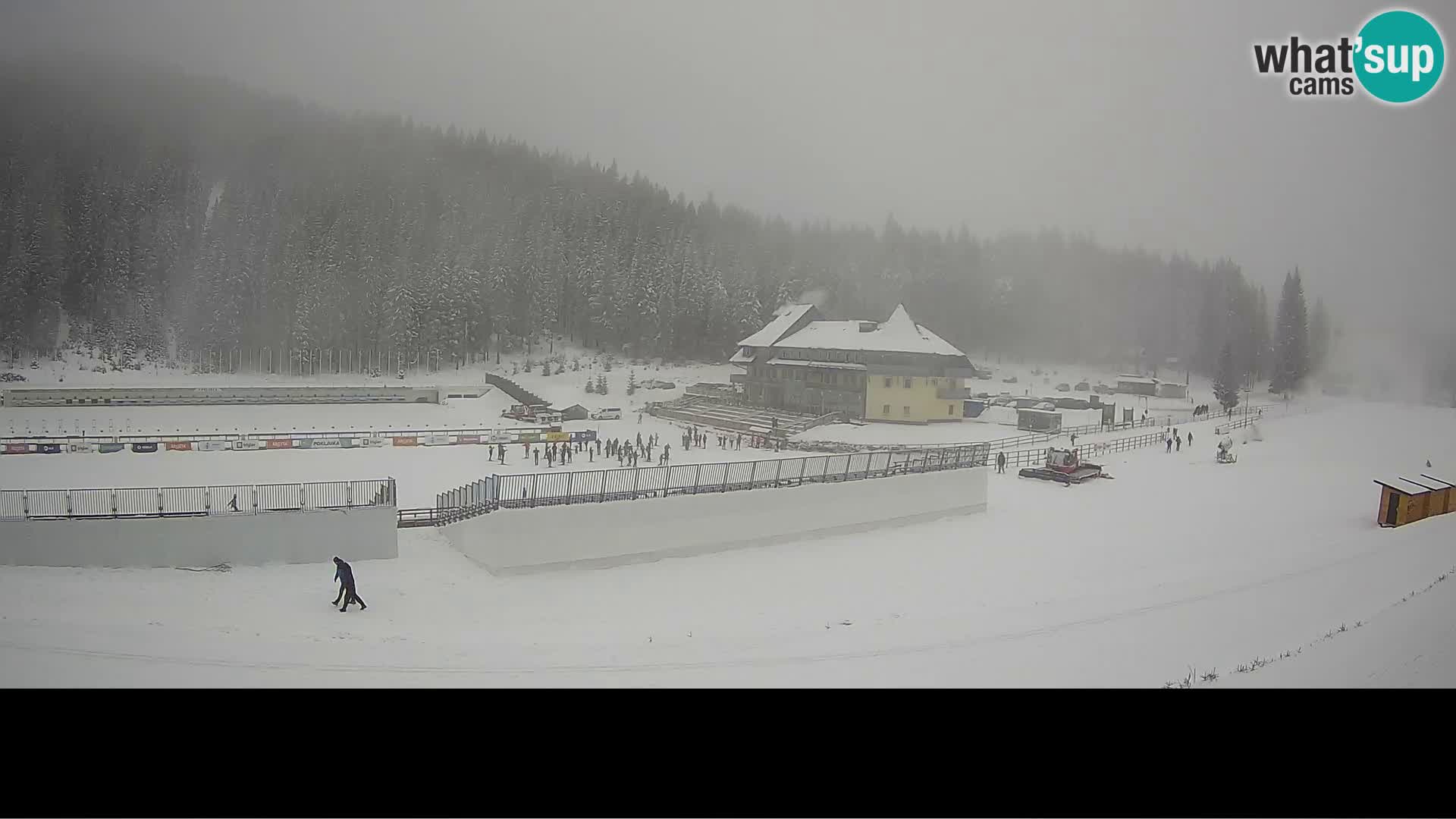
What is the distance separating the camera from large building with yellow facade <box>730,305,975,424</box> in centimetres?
3080

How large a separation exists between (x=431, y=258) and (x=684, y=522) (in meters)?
41.0

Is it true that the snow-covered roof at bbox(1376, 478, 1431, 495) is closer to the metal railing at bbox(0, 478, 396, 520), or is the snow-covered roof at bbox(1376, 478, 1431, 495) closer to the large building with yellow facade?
the metal railing at bbox(0, 478, 396, 520)

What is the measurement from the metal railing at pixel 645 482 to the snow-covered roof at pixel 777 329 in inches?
921

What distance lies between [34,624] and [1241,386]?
36933 millimetres

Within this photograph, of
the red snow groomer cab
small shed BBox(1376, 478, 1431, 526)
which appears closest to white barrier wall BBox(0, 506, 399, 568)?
the red snow groomer cab

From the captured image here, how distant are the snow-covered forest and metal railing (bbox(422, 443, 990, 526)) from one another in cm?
842

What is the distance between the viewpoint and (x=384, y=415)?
1150 inches

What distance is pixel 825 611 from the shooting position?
9430 millimetres

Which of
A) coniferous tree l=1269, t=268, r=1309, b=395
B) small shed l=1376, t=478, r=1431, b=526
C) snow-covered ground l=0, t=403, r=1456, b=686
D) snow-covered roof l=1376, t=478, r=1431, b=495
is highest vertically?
coniferous tree l=1269, t=268, r=1309, b=395

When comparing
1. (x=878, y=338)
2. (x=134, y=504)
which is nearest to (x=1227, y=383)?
(x=878, y=338)

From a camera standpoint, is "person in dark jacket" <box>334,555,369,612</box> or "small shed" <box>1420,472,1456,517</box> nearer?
"person in dark jacket" <box>334,555,369,612</box>

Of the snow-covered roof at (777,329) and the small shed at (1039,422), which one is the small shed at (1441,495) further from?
the snow-covered roof at (777,329)

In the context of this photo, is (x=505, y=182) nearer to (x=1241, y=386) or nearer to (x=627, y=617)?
(x=1241, y=386)

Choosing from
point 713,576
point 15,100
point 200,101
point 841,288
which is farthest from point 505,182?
point 713,576
